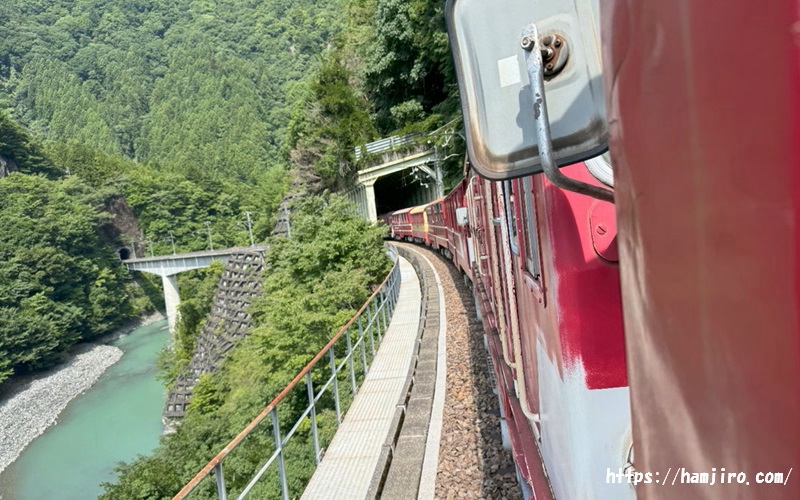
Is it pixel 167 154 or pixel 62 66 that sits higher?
pixel 62 66

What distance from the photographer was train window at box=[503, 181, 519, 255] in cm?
289

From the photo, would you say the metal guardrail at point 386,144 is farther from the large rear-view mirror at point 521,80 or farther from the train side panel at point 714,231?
the train side panel at point 714,231

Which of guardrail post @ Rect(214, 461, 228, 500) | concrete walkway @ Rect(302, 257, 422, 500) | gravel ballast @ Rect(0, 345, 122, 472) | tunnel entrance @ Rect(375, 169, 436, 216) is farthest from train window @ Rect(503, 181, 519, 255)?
gravel ballast @ Rect(0, 345, 122, 472)

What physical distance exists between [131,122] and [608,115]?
493ft

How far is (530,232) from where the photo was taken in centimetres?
242

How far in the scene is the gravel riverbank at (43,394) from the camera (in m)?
31.7

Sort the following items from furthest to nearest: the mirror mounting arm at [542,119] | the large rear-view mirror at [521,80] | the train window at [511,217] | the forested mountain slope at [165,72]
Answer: the forested mountain slope at [165,72] → the train window at [511,217] → the large rear-view mirror at [521,80] → the mirror mounting arm at [542,119]

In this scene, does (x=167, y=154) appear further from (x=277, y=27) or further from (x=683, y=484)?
(x=683, y=484)

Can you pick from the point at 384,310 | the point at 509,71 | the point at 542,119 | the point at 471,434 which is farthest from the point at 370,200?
the point at 542,119

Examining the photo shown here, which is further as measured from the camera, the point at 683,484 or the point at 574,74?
the point at 574,74

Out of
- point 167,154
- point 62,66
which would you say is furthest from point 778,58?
point 62,66

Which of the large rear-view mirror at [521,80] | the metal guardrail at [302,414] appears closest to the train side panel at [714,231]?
the large rear-view mirror at [521,80]

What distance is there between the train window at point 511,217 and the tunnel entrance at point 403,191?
27.3 metres

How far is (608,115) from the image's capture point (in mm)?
987
